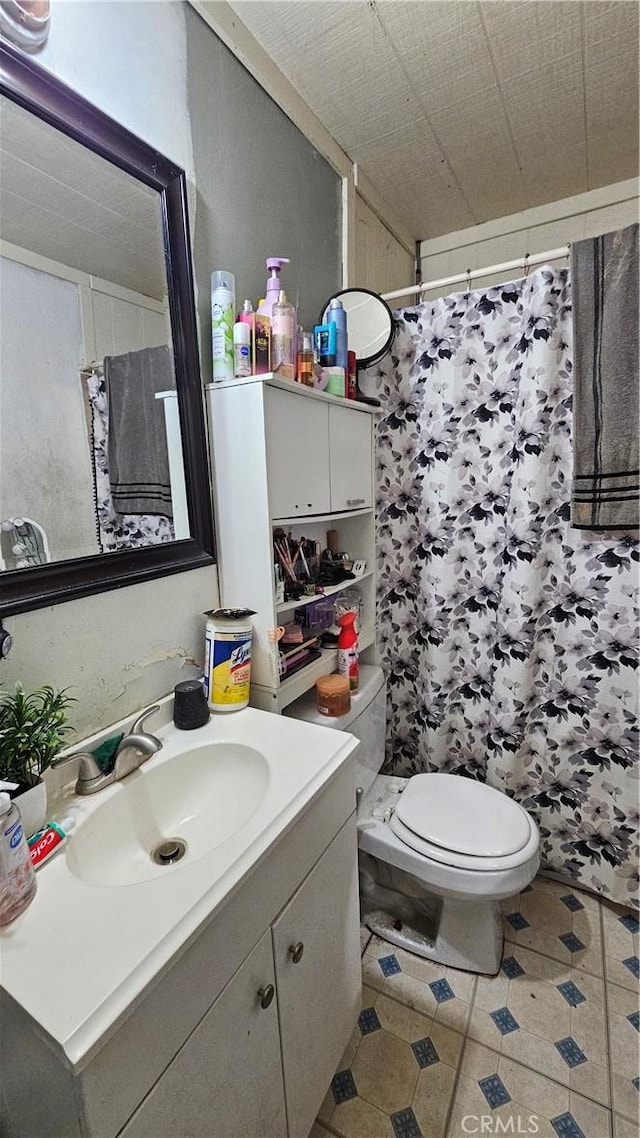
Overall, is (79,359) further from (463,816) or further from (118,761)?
(463,816)

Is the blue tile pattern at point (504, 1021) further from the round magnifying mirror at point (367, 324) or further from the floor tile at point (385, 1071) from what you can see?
the round magnifying mirror at point (367, 324)

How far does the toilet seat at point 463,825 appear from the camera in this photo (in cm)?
112

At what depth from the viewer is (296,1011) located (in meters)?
0.77

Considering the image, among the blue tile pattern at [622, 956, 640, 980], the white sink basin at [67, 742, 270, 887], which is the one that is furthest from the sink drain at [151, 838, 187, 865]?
the blue tile pattern at [622, 956, 640, 980]

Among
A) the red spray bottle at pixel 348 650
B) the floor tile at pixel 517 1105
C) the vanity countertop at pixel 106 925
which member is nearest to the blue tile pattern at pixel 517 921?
the floor tile at pixel 517 1105

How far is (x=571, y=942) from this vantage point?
1309mm

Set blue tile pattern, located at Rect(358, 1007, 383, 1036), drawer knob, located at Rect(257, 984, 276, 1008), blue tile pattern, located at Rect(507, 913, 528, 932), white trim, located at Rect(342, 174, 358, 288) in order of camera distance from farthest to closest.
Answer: white trim, located at Rect(342, 174, 358, 288) → blue tile pattern, located at Rect(507, 913, 528, 932) → blue tile pattern, located at Rect(358, 1007, 383, 1036) → drawer knob, located at Rect(257, 984, 276, 1008)

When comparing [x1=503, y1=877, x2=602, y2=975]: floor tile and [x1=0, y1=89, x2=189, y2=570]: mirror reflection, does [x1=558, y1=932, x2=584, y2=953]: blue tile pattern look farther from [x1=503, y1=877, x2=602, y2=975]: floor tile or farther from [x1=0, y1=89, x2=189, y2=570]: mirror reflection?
[x1=0, y1=89, x2=189, y2=570]: mirror reflection

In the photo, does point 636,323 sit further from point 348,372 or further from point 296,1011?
point 296,1011

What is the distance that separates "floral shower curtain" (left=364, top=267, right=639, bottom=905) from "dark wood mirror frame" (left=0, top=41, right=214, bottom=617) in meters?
0.69

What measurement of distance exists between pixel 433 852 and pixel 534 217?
2.25m

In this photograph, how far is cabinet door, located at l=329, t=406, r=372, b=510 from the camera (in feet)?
4.06

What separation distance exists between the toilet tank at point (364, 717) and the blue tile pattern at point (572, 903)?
A: 0.70m

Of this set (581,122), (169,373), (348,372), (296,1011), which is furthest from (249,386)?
(581,122)
